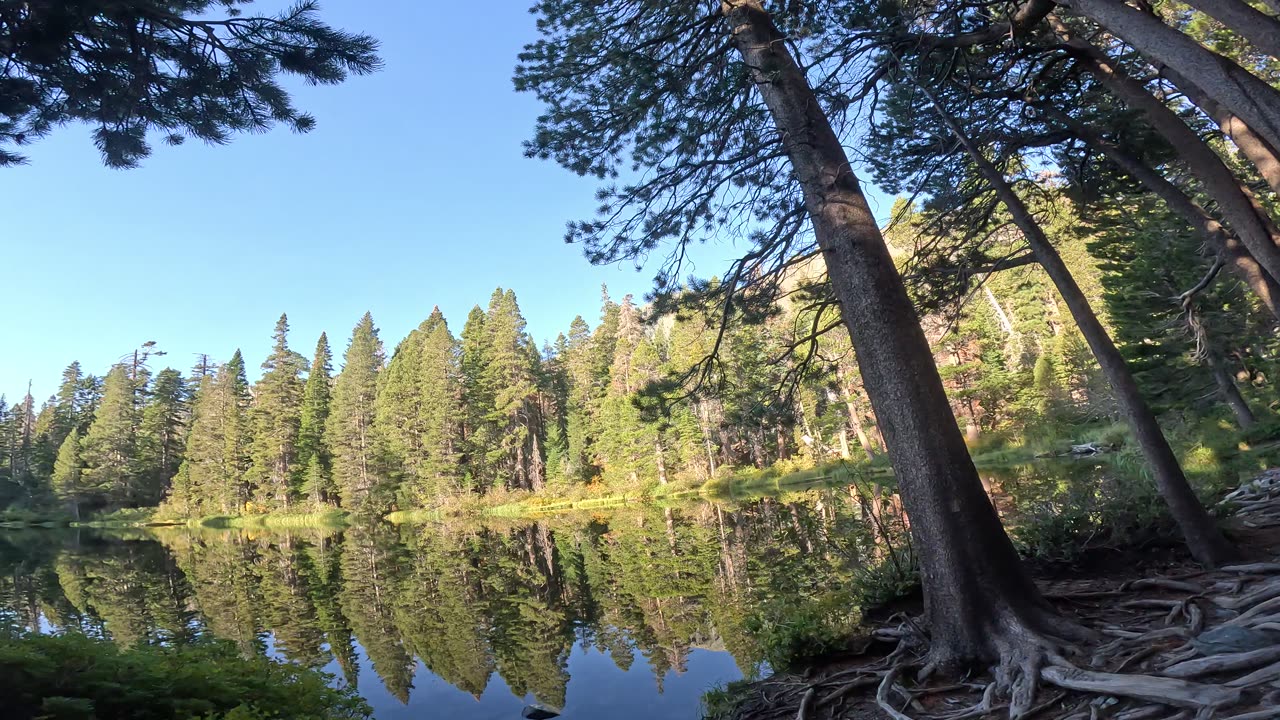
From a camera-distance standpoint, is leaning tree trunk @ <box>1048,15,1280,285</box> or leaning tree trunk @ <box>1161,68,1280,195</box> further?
leaning tree trunk @ <box>1048,15,1280,285</box>

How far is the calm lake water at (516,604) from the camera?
24.8 feet

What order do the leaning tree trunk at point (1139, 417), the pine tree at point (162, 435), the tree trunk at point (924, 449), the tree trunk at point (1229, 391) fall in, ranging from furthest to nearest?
the pine tree at point (162, 435)
the tree trunk at point (1229, 391)
the leaning tree trunk at point (1139, 417)
the tree trunk at point (924, 449)

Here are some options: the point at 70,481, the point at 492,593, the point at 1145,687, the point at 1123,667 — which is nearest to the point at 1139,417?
the point at 1123,667

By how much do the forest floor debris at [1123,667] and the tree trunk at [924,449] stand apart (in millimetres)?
304

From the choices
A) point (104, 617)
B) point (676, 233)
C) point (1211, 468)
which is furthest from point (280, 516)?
point (1211, 468)

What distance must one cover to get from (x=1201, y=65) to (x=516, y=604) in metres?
12.3

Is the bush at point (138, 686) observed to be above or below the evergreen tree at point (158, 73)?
below

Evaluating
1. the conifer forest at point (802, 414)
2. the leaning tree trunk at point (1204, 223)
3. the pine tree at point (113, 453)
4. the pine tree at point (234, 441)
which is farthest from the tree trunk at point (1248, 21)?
the pine tree at point (113, 453)

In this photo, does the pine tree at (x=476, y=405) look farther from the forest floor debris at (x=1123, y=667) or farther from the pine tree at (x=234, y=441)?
the forest floor debris at (x=1123, y=667)

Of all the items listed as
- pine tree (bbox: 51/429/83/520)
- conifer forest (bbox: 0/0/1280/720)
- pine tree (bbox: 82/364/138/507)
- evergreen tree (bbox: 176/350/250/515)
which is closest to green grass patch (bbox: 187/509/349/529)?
evergreen tree (bbox: 176/350/250/515)

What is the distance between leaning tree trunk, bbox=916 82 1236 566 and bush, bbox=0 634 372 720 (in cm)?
642

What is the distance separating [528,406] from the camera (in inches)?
1911

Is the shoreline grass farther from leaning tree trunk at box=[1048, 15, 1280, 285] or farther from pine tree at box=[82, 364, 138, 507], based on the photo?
leaning tree trunk at box=[1048, 15, 1280, 285]

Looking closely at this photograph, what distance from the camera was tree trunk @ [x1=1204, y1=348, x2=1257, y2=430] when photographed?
1742 cm
